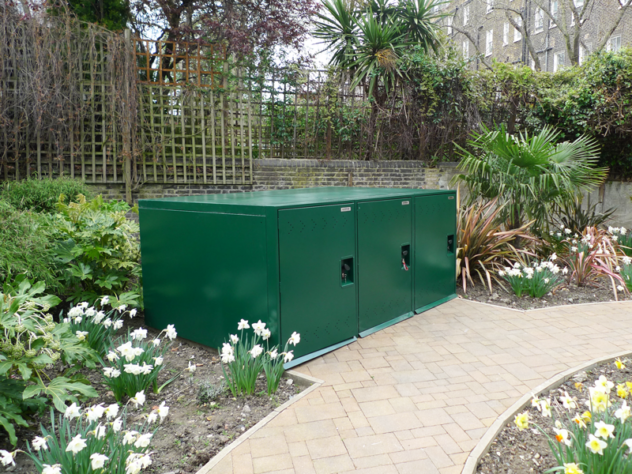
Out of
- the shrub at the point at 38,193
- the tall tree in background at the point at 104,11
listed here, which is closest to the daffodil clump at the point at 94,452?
the shrub at the point at 38,193

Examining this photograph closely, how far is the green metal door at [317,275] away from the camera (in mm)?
3455

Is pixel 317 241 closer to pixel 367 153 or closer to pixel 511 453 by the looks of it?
pixel 511 453

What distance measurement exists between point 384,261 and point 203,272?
5.35ft

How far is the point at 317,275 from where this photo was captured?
3686 millimetres

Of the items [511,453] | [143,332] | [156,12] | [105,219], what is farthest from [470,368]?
[156,12]

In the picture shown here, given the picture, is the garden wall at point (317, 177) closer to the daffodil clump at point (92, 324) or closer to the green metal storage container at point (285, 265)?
the green metal storage container at point (285, 265)

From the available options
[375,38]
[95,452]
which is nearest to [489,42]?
[375,38]

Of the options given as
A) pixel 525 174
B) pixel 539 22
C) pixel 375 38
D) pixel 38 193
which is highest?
pixel 539 22

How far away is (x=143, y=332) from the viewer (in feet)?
10.3

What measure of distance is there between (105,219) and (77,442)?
2.91 metres

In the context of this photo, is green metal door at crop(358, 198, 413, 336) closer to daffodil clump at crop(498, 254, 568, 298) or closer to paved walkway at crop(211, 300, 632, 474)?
paved walkway at crop(211, 300, 632, 474)

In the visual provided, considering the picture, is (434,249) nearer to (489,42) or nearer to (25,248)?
(25,248)

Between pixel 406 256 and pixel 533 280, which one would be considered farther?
pixel 533 280

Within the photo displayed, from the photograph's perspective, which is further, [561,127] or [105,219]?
[561,127]
